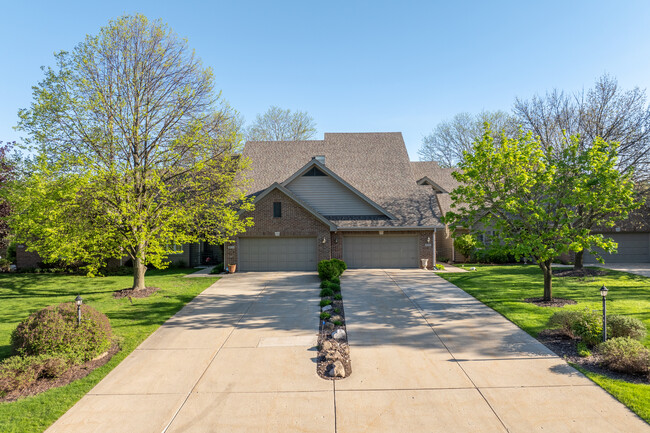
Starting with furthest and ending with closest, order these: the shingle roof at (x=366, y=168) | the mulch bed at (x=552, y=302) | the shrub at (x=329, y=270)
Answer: the shingle roof at (x=366, y=168) → the shrub at (x=329, y=270) → the mulch bed at (x=552, y=302)

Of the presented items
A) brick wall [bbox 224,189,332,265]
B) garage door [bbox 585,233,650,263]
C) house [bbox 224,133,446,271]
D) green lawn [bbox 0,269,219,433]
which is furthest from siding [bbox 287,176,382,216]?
garage door [bbox 585,233,650,263]

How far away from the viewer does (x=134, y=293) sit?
14.5 m

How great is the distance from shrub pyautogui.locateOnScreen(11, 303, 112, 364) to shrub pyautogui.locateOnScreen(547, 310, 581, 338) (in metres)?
10.1

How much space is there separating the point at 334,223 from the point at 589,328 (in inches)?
545

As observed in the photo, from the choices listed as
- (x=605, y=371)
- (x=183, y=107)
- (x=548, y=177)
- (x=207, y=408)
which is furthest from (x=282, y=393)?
(x=183, y=107)

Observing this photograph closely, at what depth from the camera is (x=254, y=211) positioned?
2042 cm

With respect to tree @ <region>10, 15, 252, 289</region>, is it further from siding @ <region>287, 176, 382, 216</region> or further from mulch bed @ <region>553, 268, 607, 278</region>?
mulch bed @ <region>553, 268, 607, 278</region>

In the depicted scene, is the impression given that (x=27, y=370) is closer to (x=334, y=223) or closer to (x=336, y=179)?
(x=334, y=223)

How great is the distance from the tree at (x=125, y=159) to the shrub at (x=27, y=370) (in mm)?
6872

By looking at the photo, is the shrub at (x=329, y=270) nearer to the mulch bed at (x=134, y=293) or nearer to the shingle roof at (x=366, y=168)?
the shingle roof at (x=366, y=168)

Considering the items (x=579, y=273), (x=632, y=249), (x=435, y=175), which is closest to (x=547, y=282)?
(x=579, y=273)

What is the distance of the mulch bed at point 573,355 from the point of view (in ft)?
21.8

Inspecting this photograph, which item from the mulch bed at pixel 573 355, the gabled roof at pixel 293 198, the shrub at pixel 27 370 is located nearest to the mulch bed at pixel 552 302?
the mulch bed at pixel 573 355

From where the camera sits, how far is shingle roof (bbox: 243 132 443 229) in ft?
71.2
